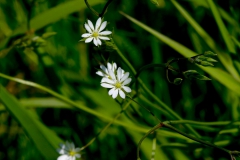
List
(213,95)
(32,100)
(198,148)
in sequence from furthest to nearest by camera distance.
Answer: (213,95), (32,100), (198,148)

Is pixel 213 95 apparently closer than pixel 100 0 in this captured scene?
No

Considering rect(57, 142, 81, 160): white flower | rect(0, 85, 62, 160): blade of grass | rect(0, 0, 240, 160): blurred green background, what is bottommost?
rect(57, 142, 81, 160): white flower

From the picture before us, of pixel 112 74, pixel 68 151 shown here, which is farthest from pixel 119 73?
pixel 68 151

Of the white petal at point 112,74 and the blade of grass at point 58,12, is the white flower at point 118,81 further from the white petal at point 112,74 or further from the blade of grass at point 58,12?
the blade of grass at point 58,12

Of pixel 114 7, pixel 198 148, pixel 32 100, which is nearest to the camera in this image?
pixel 198 148

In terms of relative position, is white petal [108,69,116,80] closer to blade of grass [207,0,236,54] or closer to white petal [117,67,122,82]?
white petal [117,67,122,82]

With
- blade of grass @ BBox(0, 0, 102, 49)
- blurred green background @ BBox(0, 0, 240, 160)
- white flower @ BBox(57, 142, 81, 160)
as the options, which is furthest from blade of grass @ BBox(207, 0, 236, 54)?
white flower @ BBox(57, 142, 81, 160)

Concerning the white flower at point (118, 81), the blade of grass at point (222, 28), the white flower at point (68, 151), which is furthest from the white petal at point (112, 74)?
the blade of grass at point (222, 28)

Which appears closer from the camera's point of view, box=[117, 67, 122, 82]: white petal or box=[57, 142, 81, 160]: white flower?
box=[117, 67, 122, 82]: white petal

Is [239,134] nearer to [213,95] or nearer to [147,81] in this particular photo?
[213,95]

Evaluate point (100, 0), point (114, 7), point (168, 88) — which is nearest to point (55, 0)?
point (114, 7)
